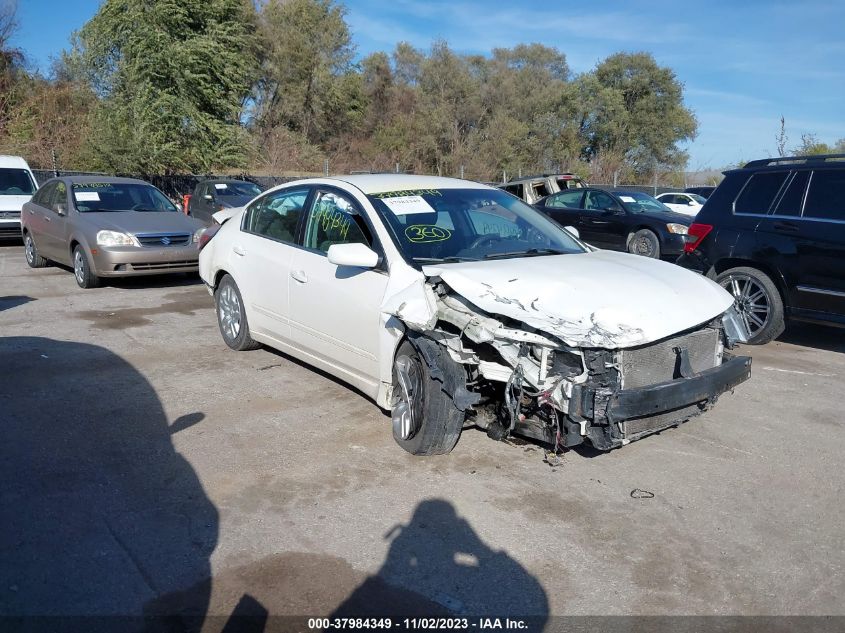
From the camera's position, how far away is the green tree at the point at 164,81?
25031 mm

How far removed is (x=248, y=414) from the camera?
5.41 metres

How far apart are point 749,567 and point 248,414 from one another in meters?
3.45

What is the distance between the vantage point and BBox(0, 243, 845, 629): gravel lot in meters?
3.25

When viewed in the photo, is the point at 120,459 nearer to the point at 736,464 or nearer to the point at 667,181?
the point at 736,464

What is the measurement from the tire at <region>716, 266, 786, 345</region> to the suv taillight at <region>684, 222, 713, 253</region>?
→ 47cm

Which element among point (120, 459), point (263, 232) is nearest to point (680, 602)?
point (120, 459)

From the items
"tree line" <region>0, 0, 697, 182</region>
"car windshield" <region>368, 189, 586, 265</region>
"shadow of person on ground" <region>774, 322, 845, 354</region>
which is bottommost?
"shadow of person on ground" <region>774, 322, 845, 354</region>

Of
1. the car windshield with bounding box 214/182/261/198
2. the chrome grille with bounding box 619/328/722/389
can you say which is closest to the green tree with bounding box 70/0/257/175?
the car windshield with bounding box 214/182/261/198

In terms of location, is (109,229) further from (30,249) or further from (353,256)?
(353,256)

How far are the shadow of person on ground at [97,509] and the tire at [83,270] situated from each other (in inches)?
174

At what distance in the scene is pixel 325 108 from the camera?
44.8 metres

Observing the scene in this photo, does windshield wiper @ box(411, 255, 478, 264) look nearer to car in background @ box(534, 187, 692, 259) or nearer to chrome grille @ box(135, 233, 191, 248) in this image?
chrome grille @ box(135, 233, 191, 248)

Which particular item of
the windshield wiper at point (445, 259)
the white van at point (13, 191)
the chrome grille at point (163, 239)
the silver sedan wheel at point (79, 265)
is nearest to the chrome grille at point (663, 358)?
the windshield wiper at point (445, 259)

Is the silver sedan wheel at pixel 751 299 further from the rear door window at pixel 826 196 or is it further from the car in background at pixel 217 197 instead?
the car in background at pixel 217 197
